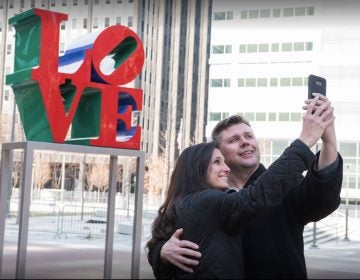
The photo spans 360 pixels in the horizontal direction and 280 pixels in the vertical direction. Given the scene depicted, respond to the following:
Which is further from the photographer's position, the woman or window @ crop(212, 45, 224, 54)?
window @ crop(212, 45, 224, 54)

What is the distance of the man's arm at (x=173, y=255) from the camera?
83.9 inches

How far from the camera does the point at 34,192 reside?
165 feet

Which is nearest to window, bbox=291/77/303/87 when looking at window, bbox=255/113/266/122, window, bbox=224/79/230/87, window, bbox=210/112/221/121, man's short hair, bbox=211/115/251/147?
window, bbox=255/113/266/122

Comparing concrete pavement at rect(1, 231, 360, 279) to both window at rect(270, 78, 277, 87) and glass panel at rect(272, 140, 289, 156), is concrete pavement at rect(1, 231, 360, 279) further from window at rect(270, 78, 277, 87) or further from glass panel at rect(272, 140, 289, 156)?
window at rect(270, 78, 277, 87)

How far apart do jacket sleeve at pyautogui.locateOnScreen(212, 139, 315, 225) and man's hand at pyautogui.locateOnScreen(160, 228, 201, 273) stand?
0.71 ft

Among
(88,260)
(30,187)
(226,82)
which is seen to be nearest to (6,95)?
(226,82)

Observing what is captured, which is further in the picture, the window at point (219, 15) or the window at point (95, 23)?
the window at point (95, 23)

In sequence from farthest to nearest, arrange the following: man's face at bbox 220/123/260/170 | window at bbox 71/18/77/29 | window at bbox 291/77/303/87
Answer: window at bbox 71/18/77/29, window at bbox 291/77/303/87, man's face at bbox 220/123/260/170

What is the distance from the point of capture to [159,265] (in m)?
2.35

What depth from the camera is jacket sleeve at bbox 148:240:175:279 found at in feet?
7.59

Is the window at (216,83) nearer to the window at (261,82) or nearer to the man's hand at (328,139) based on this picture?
the window at (261,82)

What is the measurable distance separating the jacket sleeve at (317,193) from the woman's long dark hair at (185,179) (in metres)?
0.37

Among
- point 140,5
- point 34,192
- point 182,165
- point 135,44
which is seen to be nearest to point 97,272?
point 135,44

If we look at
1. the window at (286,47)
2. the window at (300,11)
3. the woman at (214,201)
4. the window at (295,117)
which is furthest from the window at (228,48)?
the woman at (214,201)
